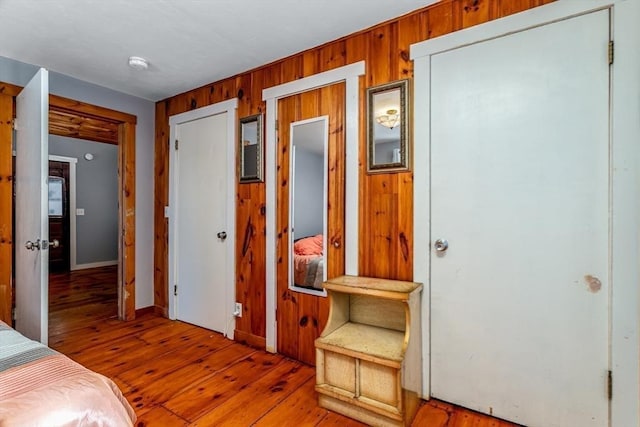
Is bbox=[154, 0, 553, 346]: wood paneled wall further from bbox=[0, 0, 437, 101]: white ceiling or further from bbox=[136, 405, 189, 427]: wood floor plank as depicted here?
bbox=[136, 405, 189, 427]: wood floor plank

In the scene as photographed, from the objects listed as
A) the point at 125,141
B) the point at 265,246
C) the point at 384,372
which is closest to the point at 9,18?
the point at 125,141

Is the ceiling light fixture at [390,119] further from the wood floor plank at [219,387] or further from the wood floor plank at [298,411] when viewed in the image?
the wood floor plank at [219,387]

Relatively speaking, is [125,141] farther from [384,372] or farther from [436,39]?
[384,372]

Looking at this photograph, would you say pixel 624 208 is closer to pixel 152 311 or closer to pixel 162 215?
pixel 162 215

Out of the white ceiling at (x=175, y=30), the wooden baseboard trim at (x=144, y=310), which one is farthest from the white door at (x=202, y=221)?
the white ceiling at (x=175, y=30)

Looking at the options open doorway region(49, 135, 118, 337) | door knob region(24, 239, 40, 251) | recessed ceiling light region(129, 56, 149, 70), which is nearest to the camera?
door knob region(24, 239, 40, 251)

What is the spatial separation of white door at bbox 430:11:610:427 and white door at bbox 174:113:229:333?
183 centimetres

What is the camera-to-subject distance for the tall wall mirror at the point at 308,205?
7.30ft

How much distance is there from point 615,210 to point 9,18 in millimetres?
3381

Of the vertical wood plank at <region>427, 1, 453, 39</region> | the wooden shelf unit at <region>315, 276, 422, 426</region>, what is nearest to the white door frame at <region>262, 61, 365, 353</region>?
the wooden shelf unit at <region>315, 276, 422, 426</region>

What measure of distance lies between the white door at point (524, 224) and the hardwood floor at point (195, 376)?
31 centimetres

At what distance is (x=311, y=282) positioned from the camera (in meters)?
2.29

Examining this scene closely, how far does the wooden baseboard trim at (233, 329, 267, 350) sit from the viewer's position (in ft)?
8.27

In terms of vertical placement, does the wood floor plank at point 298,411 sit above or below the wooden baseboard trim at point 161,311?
below
